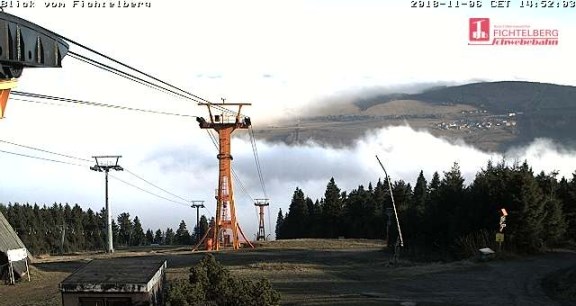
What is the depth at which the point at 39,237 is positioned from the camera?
106375 mm

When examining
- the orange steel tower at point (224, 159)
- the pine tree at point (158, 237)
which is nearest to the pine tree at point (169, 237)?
the pine tree at point (158, 237)

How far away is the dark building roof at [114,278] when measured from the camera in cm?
1422

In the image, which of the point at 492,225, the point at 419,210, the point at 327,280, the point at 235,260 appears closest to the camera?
the point at 327,280

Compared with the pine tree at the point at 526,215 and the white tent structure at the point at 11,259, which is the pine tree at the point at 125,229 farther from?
the pine tree at the point at 526,215

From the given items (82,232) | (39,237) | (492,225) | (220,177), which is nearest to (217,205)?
(220,177)

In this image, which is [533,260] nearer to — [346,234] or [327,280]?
[327,280]

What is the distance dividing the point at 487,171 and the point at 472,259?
32.2 feet

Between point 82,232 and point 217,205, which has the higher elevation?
point 217,205

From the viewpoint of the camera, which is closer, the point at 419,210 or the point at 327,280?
the point at 327,280

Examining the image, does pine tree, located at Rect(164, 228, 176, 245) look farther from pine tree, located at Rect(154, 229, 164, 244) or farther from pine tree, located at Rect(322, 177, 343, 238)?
pine tree, located at Rect(322, 177, 343, 238)

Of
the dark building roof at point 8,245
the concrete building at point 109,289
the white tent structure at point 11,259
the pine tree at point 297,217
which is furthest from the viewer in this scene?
the pine tree at point 297,217

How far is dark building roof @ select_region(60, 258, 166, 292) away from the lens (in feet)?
46.6

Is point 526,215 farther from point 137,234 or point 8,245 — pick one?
point 137,234

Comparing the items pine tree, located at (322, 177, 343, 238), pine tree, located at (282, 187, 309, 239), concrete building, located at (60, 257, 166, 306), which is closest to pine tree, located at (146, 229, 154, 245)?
pine tree, located at (282, 187, 309, 239)
